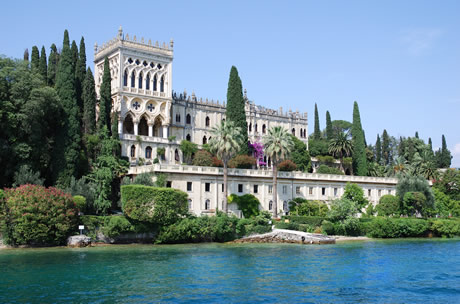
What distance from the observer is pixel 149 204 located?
139 feet

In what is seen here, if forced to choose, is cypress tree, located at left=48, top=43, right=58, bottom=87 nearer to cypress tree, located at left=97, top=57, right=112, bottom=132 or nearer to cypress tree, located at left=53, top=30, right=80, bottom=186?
cypress tree, located at left=53, top=30, right=80, bottom=186

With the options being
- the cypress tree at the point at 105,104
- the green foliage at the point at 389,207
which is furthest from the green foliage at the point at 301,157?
the cypress tree at the point at 105,104

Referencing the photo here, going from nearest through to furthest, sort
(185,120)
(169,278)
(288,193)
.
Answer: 1. (169,278)
2. (288,193)
3. (185,120)

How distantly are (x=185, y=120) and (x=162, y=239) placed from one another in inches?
1182

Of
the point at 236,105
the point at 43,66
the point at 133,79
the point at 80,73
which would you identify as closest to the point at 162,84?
the point at 133,79

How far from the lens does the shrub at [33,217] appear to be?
38188 millimetres

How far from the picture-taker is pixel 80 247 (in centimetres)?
3947

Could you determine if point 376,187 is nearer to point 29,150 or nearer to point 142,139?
point 142,139

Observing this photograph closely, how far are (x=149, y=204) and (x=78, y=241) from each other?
6339 mm

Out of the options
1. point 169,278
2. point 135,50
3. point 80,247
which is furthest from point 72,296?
point 135,50

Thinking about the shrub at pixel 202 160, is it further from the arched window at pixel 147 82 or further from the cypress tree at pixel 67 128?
the cypress tree at pixel 67 128

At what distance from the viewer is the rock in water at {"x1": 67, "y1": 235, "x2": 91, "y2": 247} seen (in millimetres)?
39600

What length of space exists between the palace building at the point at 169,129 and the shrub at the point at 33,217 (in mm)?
13237

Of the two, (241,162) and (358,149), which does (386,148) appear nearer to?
(358,149)
